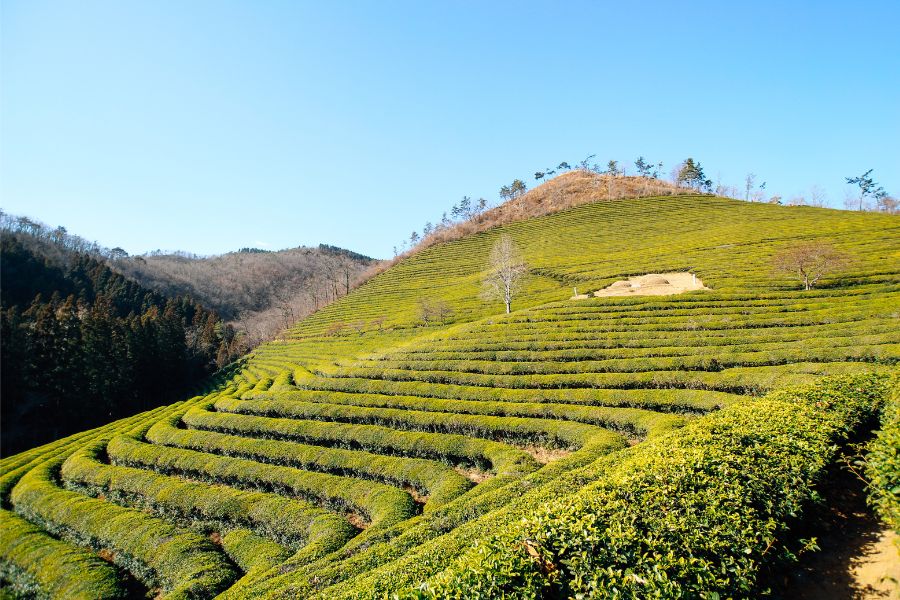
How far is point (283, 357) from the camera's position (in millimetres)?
58312

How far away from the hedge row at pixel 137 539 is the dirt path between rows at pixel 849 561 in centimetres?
1685

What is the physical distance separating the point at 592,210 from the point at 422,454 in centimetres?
8525

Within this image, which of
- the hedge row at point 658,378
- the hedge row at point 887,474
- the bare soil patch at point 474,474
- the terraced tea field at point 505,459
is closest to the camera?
the terraced tea field at point 505,459

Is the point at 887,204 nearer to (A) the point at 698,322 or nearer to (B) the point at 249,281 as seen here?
(A) the point at 698,322

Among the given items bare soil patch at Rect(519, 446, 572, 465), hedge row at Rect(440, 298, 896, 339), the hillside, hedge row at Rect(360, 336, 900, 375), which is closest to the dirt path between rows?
bare soil patch at Rect(519, 446, 572, 465)

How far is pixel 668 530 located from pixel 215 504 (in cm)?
2007

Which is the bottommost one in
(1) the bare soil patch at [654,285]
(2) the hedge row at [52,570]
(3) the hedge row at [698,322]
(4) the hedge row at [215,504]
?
(2) the hedge row at [52,570]

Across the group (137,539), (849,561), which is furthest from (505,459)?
(137,539)

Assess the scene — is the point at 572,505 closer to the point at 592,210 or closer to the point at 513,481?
the point at 513,481

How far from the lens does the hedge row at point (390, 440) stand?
19938mm

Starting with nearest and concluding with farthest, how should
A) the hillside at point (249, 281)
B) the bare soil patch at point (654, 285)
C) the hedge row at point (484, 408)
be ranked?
the hedge row at point (484, 408), the bare soil patch at point (654, 285), the hillside at point (249, 281)

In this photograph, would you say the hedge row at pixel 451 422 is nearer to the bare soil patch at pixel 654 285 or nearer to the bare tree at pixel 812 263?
the bare soil patch at pixel 654 285

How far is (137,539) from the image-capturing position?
17.4 meters

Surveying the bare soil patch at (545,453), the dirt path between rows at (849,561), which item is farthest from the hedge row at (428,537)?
the dirt path between rows at (849,561)
